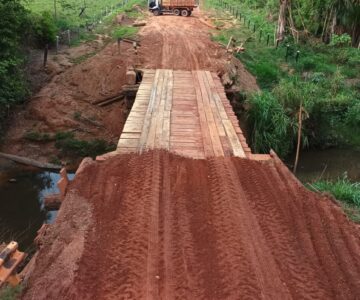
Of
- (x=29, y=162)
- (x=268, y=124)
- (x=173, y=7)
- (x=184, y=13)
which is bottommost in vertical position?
(x=29, y=162)

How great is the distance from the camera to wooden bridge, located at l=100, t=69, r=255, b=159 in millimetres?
8094

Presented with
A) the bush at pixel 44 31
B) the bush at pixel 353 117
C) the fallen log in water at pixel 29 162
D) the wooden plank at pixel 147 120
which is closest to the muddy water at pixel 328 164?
the bush at pixel 353 117

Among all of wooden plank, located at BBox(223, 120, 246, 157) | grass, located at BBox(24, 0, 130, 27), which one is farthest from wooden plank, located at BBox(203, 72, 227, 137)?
grass, located at BBox(24, 0, 130, 27)

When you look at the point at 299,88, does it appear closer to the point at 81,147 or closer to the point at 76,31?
the point at 81,147

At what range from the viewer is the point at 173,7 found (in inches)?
1160

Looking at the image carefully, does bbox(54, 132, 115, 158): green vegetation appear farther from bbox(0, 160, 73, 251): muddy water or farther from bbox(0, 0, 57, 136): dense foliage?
bbox(0, 0, 57, 136): dense foliage

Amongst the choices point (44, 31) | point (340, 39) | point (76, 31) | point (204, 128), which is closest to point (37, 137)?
point (44, 31)

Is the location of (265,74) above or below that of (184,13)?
below

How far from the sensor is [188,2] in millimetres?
29109

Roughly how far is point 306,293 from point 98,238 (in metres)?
2.76

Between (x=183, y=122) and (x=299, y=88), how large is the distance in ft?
23.9

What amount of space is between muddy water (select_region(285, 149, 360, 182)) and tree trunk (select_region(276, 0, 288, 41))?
9.50 meters

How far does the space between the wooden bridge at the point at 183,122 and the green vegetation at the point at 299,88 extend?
230cm

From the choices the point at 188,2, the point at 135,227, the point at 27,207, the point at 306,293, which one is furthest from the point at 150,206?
the point at 188,2
